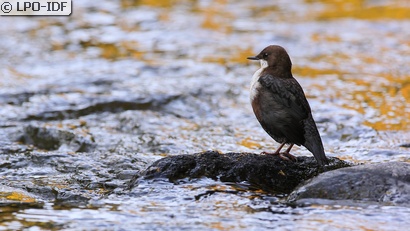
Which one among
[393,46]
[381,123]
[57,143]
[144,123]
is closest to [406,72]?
[393,46]

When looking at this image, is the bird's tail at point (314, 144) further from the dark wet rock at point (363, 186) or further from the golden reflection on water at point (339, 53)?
the golden reflection on water at point (339, 53)

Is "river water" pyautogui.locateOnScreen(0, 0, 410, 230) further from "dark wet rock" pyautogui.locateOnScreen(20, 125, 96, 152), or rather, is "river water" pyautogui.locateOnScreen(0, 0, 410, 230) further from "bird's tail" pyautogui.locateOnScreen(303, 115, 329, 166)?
"bird's tail" pyautogui.locateOnScreen(303, 115, 329, 166)

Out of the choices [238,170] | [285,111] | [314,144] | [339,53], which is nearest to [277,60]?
[285,111]

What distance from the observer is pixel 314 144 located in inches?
211

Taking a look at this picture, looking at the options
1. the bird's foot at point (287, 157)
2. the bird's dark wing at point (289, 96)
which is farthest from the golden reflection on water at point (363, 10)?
the bird's foot at point (287, 157)

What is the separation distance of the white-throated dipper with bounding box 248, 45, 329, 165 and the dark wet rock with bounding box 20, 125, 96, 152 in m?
2.51

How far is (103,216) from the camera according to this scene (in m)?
4.76

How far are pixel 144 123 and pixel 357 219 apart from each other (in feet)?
13.8

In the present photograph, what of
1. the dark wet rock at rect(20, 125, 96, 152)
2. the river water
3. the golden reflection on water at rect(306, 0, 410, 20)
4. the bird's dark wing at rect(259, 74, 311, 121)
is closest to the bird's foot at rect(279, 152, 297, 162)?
the bird's dark wing at rect(259, 74, 311, 121)

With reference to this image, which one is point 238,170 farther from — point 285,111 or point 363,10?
point 363,10

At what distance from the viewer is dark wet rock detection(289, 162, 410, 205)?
4.80 metres

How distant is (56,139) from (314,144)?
3475mm

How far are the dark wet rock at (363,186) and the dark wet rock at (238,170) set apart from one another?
367 millimetres

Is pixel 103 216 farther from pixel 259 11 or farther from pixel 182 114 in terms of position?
pixel 259 11
